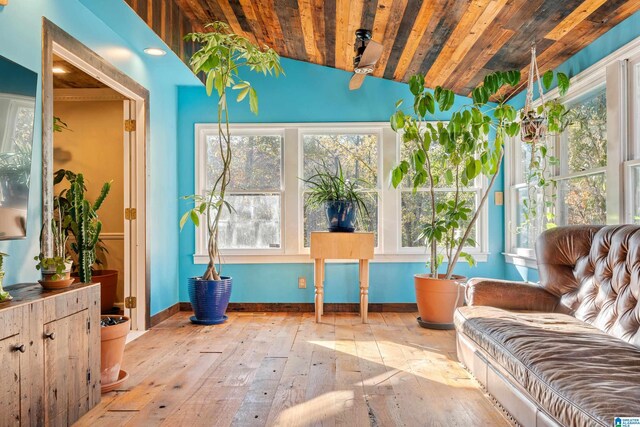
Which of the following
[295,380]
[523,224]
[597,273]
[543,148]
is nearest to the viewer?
[597,273]

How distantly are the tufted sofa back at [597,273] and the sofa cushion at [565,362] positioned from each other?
0.35ft

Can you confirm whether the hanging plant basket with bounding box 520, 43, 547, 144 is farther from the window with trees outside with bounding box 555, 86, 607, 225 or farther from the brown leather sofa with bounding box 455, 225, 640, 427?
the brown leather sofa with bounding box 455, 225, 640, 427

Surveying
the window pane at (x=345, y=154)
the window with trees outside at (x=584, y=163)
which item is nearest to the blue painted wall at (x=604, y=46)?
the window with trees outside at (x=584, y=163)

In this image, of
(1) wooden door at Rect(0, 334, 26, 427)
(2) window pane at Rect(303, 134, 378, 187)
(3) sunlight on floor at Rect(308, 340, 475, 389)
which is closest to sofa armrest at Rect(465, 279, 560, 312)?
(3) sunlight on floor at Rect(308, 340, 475, 389)

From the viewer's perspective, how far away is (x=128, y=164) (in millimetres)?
3805

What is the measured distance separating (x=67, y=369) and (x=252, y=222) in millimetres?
2773

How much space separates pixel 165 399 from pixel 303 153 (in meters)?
2.85

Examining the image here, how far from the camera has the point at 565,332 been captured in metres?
2.08

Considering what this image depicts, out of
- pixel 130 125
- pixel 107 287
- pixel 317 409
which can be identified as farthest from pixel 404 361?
pixel 107 287

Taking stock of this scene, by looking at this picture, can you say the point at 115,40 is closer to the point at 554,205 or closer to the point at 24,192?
the point at 24,192

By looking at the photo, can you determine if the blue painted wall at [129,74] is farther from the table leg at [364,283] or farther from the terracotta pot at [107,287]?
the table leg at [364,283]

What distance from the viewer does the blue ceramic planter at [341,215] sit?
4.08m

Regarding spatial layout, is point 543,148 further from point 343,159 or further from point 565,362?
point 565,362

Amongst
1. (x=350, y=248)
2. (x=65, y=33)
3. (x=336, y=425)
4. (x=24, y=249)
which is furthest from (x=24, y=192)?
(x=350, y=248)
